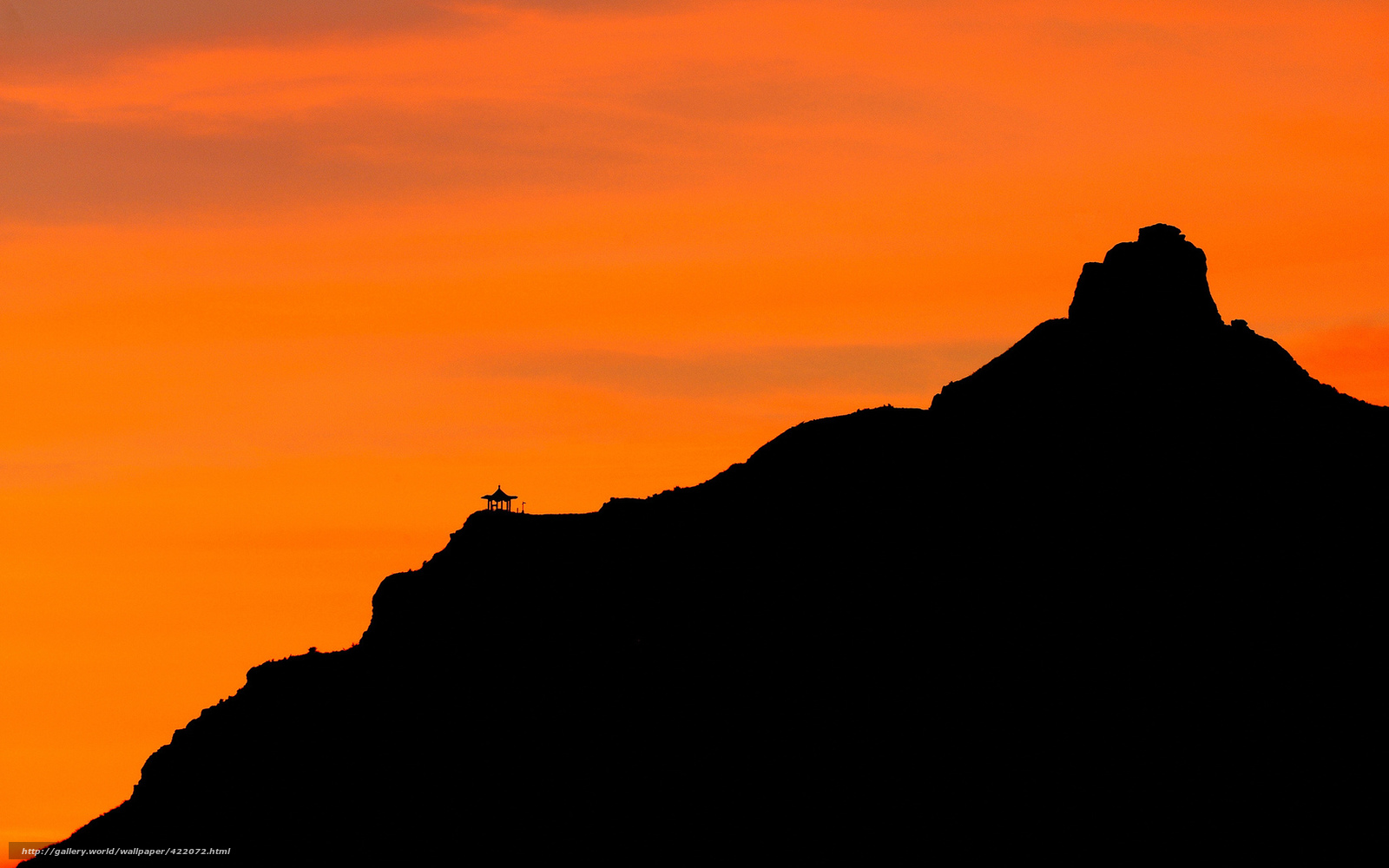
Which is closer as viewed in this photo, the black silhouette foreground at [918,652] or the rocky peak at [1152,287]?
the black silhouette foreground at [918,652]

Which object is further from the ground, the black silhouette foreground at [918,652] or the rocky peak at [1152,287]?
the rocky peak at [1152,287]

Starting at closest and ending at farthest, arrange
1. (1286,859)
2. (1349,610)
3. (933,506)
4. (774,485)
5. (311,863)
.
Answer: (1286,859)
(1349,610)
(311,863)
(933,506)
(774,485)

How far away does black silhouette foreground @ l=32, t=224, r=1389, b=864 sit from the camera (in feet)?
350

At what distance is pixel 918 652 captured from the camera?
118875 mm

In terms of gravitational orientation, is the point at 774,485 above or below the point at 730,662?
above

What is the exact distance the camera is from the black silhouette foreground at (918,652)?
350 ft

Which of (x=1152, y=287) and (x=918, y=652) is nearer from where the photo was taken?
(x=918, y=652)

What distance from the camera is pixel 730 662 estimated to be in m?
124

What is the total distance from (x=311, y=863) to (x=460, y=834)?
12.4m

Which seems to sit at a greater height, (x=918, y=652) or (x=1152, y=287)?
(x=1152, y=287)

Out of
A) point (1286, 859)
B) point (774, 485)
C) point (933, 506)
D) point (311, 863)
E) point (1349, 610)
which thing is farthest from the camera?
point (774, 485)

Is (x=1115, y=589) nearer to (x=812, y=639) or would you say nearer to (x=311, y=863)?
(x=812, y=639)

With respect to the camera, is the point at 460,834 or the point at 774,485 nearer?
the point at 460,834

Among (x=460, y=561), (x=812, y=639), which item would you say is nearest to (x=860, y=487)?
(x=812, y=639)
